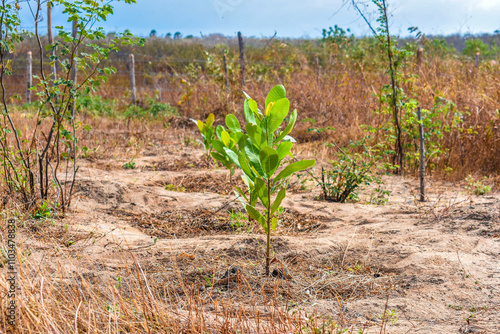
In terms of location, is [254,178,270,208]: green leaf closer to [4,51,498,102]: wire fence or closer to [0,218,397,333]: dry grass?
[0,218,397,333]: dry grass

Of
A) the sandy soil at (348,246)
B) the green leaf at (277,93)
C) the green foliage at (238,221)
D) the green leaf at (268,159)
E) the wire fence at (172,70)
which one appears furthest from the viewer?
the wire fence at (172,70)

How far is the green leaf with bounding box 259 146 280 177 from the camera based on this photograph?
225 centimetres

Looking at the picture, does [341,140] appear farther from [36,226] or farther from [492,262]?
[36,226]

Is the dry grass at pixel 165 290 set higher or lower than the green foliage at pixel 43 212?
lower

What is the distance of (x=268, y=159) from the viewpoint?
2.29 meters

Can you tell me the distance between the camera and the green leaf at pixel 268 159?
225 centimetres

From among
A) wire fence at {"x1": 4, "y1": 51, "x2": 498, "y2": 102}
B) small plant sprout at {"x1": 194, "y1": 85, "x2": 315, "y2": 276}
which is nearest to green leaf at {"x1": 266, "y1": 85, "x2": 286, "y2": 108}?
small plant sprout at {"x1": 194, "y1": 85, "x2": 315, "y2": 276}

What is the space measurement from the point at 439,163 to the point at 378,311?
14.0 feet

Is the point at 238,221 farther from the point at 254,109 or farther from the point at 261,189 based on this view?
the point at 254,109

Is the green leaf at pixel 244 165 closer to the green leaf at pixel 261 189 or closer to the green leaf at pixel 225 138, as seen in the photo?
the green leaf at pixel 261 189

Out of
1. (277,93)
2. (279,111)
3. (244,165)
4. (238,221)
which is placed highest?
(277,93)

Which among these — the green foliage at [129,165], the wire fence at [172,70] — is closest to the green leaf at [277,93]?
the wire fence at [172,70]

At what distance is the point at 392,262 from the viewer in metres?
2.68

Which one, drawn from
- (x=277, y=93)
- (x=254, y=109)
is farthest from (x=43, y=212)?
(x=277, y=93)
